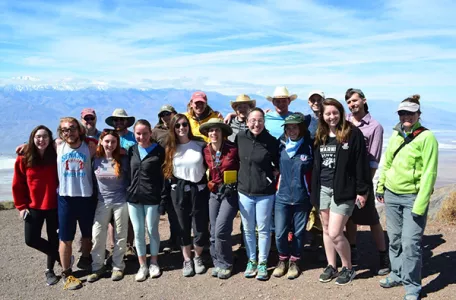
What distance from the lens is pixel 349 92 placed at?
5793 millimetres

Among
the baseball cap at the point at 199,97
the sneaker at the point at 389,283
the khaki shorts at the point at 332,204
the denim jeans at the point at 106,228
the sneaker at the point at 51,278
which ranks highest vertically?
the baseball cap at the point at 199,97

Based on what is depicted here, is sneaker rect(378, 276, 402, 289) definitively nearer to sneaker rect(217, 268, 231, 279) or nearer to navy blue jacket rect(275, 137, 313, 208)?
navy blue jacket rect(275, 137, 313, 208)

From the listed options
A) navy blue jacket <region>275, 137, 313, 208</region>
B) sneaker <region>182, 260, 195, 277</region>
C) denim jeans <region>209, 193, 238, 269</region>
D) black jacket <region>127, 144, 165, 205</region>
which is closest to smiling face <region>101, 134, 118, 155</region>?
black jacket <region>127, 144, 165, 205</region>

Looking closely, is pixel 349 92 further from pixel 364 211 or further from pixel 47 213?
pixel 47 213

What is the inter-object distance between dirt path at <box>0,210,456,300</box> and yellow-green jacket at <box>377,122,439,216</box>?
1.42 metres

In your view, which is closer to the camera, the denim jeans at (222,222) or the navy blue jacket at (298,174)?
the navy blue jacket at (298,174)

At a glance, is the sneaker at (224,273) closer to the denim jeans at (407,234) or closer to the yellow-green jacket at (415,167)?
the denim jeans at (407,234)

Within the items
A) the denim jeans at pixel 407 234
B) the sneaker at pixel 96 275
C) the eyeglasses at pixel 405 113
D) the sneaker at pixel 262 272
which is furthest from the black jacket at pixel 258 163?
the sneaker at pixel 96 275

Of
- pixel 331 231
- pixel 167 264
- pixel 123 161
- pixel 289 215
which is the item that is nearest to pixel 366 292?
pixel 331 231

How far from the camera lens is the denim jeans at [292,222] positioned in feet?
18.4

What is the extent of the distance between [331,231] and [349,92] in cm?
208

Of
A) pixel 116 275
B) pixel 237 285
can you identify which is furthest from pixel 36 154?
pixel 237 285

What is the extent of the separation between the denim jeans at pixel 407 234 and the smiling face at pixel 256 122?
1899 millimetres

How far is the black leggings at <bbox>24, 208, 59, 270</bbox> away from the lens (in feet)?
19.3
